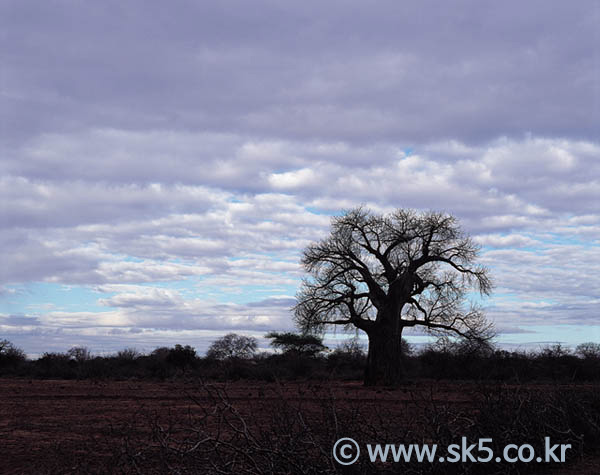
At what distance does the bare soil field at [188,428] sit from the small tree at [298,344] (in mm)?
29083

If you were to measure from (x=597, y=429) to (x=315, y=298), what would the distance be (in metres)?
17.7

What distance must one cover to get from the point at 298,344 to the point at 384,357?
1020 inches

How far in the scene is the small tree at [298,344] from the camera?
4969 cm

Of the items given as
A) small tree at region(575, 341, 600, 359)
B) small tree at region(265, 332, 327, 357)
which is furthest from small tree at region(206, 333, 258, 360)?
small tree at region(575, 341, 600, 359)

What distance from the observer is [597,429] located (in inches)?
336

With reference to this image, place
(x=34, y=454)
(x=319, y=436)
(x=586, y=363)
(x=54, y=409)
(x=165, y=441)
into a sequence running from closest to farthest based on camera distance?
1. (x=165, y=441)
2. (x=319, y=436)
3. (x=34, y=454)
4. (x=54, y=409)
5. (x=586, y=363)

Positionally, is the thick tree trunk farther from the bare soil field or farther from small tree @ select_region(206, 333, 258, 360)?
small tree @ select_region(206, 333, 258, 360)

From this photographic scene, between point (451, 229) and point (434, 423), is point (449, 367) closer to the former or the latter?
point (451, 229)

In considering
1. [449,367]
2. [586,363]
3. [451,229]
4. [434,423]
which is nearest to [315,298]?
[451,229]

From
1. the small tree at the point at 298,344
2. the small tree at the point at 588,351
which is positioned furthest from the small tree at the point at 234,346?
the small tree at the point at 588,351

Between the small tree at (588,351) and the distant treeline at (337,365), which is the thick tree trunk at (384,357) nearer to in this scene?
the distant treeline at (337,365)

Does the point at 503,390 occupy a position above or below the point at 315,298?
below

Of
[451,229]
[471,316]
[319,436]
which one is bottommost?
[319,436]

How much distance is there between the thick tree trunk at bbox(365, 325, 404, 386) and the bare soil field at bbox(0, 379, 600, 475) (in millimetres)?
7167
